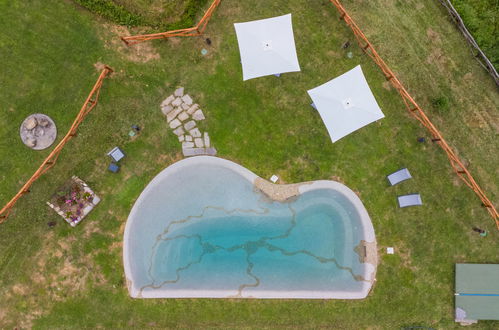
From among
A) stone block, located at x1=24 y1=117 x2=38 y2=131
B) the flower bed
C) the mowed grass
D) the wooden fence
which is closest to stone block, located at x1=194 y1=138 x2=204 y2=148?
the mowed grass

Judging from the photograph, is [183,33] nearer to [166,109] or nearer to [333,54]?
[166,109]

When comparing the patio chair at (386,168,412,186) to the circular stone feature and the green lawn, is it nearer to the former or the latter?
the green lawn

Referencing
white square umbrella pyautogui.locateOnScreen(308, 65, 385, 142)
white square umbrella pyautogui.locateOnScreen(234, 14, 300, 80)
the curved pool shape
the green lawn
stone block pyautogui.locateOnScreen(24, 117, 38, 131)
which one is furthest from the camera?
the green lawn

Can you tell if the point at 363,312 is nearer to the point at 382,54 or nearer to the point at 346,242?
the point at 346,242

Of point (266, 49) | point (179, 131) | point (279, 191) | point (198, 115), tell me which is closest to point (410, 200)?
point (279, 191)

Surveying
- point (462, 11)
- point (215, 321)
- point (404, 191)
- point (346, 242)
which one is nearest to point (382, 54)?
point (462, 11)

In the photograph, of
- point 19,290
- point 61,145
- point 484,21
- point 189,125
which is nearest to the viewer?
point 61,145

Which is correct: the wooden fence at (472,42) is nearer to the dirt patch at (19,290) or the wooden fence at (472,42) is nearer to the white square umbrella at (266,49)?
the white square umbrella at (266,49)
